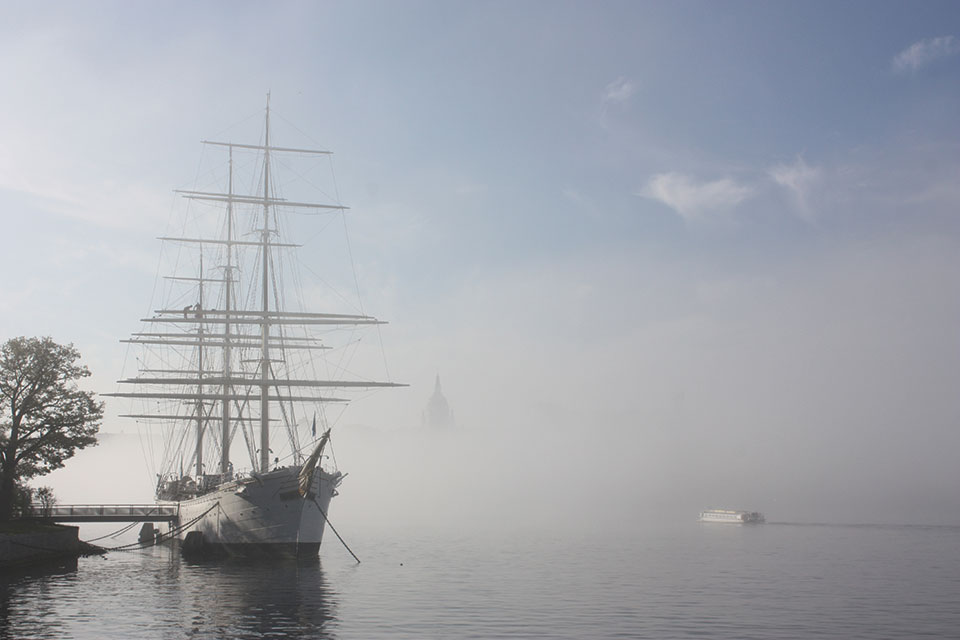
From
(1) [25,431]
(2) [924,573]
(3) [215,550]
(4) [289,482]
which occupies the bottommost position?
(2) [924,573]

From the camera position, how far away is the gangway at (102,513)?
68938 millimetres

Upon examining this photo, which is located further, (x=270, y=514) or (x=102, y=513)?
(x=102, y=513)

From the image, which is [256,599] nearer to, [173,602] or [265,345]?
[173,602]

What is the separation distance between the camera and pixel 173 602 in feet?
133

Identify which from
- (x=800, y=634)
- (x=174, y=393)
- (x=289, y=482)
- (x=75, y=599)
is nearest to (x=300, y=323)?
(x=289, y=482)

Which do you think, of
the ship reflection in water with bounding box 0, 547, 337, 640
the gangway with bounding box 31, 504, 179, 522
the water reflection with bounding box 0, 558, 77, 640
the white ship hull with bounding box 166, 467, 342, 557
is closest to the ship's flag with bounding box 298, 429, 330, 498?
the white ship hull with bounding box 166, 467, 342, 557

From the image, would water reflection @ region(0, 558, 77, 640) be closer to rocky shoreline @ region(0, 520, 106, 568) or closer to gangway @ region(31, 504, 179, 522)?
rocky shoreline @ region(0, 520, 106, 568)

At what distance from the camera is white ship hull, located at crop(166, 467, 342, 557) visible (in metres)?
59.8

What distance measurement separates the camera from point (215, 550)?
6562cm

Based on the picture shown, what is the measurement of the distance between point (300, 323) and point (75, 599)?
3613 centimetres

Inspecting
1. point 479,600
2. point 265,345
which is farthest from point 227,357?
point 479,600

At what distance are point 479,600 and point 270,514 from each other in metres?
21.6

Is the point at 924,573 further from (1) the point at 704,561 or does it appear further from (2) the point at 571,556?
(2) the point at 571,556

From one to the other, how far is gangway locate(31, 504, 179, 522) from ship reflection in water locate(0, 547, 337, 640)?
38.1ft
